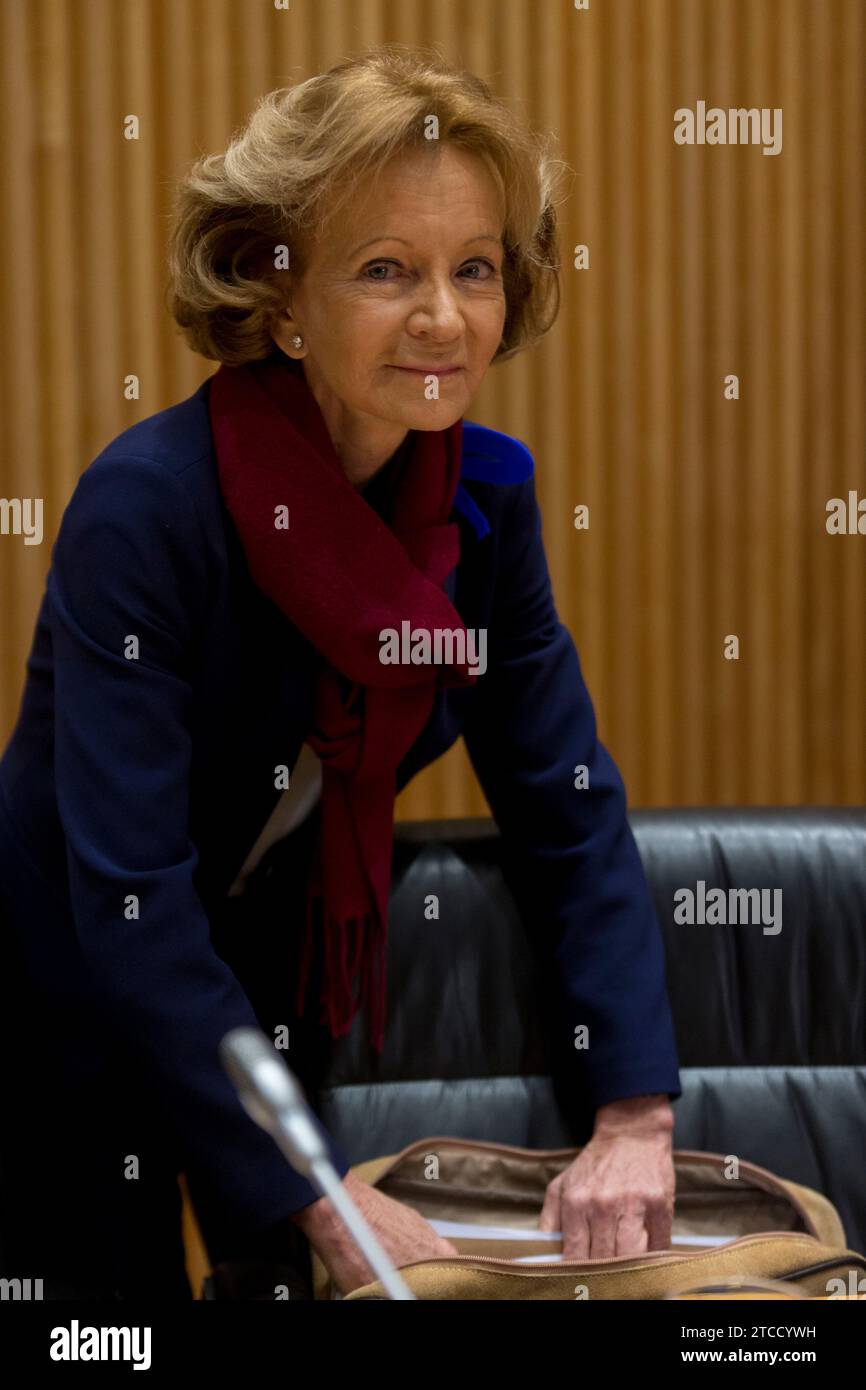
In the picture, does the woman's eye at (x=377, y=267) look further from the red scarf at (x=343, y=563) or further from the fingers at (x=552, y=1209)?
the fingers at (x=552, y=1209)

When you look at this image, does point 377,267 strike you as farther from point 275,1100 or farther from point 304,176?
point 275,1100

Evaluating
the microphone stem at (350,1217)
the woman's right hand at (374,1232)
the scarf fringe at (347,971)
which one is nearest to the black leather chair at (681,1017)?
the scarf fringe at (347,971)

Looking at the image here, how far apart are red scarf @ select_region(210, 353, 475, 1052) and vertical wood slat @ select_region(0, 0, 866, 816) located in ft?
2.99

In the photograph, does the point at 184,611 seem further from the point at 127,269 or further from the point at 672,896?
the point at 127,269

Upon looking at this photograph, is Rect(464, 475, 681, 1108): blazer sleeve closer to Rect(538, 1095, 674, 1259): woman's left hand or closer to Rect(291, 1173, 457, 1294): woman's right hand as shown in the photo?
Rect(538, 1095, 674, 1259): woman's left hand

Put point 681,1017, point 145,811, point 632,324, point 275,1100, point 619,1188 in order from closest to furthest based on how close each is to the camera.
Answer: point 275,1100
point 145,811
point 619,1188
point 681,1017
point 632,324

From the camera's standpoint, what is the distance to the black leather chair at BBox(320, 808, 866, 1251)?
1812 millimetres

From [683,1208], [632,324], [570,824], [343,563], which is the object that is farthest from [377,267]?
[632,324]

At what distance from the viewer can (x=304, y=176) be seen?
131cm

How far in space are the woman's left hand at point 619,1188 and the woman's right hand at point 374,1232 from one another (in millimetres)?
153

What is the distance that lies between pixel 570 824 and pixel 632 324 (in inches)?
42.3

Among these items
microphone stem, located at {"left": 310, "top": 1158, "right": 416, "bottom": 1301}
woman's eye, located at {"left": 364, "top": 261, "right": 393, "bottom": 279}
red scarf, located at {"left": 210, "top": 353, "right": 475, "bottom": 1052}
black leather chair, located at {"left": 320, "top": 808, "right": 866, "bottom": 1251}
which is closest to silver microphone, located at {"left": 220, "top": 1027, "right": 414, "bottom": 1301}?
microphone stem, located at {"left": 310, "top": 1158, "right": 416, "bottom": 1301}

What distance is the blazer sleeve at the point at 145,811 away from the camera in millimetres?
1287
